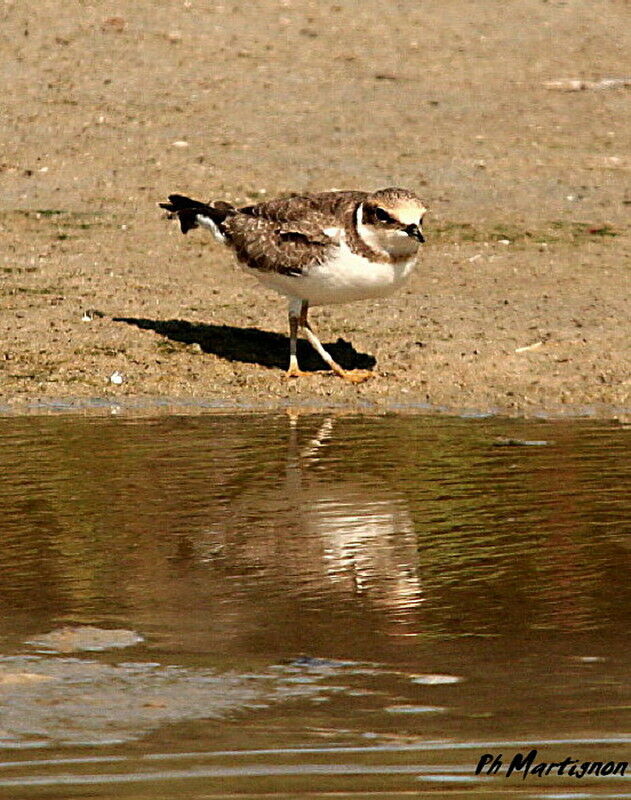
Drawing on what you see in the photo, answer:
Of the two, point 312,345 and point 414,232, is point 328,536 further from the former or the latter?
point 312,345

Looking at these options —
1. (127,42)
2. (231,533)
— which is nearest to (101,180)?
(127,42)

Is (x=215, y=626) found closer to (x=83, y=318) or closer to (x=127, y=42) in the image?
(x=83, y=318)

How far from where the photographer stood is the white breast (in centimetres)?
979

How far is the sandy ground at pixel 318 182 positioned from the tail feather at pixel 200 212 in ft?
1.89

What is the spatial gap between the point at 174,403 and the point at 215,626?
449 cm

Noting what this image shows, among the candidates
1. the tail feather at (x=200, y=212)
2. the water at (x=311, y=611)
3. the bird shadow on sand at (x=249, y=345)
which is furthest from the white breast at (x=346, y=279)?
the water at (x=311, y=611)

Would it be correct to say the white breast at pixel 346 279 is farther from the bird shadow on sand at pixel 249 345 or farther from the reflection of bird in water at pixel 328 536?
the reflection of bird in water at pixel 328 536

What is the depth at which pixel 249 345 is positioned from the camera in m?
10.9

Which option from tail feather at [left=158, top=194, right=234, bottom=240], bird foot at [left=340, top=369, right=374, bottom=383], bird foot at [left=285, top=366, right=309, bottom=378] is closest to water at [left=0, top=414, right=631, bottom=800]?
bird foot at [left=340, top=369, right=374, bottom=383]

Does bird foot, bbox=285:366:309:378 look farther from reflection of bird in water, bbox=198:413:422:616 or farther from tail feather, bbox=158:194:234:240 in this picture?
reflection of bird in water, bbox=198:413:422:616

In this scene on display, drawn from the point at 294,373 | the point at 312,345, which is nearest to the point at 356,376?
the point at 294,373

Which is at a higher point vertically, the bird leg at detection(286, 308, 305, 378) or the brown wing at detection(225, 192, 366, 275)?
the brown wing at detection(225, 192, 366, 275)

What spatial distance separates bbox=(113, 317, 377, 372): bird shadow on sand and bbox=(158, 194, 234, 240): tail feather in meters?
0.62

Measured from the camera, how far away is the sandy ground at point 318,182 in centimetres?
1038
